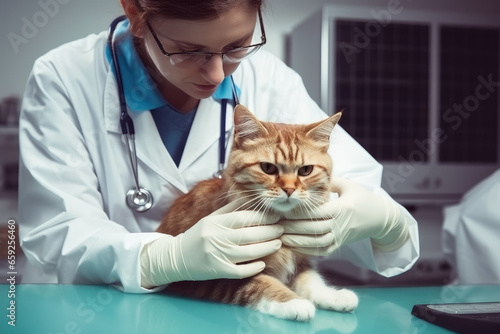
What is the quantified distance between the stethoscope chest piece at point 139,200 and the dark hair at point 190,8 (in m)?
0.41

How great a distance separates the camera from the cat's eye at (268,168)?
0.94 m

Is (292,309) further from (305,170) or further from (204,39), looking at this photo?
(204,39)

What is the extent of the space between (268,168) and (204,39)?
29 centimetres

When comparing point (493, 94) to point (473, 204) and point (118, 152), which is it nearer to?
point (473, 204)

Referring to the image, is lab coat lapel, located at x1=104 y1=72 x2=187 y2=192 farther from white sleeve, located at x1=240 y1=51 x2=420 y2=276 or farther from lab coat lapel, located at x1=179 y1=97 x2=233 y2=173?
white sleeve, located at x1=240 y1=51 x2=420 y2=276

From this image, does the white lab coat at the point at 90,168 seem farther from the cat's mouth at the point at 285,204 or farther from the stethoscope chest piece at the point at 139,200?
the cat's mouth at the point at 285,204

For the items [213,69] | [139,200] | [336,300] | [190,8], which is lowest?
[336,300]

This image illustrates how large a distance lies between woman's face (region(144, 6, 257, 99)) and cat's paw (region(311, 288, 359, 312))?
18.7 inches

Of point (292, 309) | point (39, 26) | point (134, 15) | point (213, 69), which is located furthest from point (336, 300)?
point (39, 26)

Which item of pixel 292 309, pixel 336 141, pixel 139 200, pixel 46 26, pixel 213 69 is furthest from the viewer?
pixel 46 26

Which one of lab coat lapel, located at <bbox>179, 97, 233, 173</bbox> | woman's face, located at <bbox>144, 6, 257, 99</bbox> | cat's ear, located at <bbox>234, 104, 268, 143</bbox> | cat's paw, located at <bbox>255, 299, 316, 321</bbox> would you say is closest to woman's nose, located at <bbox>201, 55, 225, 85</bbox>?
woman's face, located at <bbox>144, 6, 257, 99</bbox>

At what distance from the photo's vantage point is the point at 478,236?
182 centimetres

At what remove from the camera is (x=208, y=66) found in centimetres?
103

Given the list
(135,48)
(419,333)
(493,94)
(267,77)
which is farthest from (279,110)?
(493,94)
